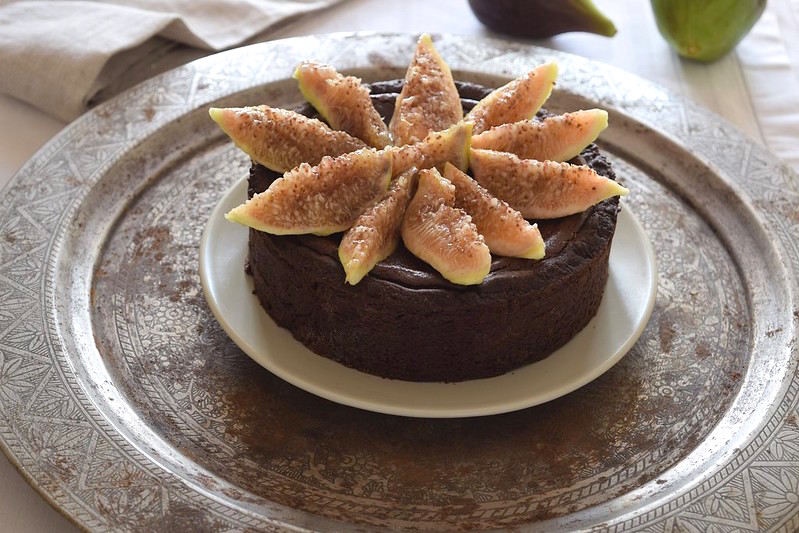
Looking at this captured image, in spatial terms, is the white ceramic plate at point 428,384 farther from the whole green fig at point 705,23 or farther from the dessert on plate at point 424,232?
the whole green fig at point 705,23

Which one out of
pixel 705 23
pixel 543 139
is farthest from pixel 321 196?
pixel 705 23

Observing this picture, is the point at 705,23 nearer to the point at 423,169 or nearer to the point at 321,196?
the point at 423,169

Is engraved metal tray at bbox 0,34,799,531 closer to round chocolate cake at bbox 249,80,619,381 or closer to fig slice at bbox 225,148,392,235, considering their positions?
round chocolate cake at bbox 249,80,619,381

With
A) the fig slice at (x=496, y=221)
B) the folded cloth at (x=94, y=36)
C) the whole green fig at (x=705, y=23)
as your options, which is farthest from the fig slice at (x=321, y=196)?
the whole green fig at (x=705, y=23)

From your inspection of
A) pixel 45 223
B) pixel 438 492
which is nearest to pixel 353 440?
pixel 438 492

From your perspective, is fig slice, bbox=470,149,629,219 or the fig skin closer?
fig slice, bbox=470,149,629,219

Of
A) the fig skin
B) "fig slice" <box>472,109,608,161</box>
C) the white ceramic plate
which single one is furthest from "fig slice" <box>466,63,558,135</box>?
the fig skin

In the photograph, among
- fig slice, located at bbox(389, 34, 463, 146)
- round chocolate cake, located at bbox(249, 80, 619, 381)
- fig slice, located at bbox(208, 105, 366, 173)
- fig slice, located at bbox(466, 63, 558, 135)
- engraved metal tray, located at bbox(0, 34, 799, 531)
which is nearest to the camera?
engraved metal tray, located at bbox(0, 34, 799, 531)
